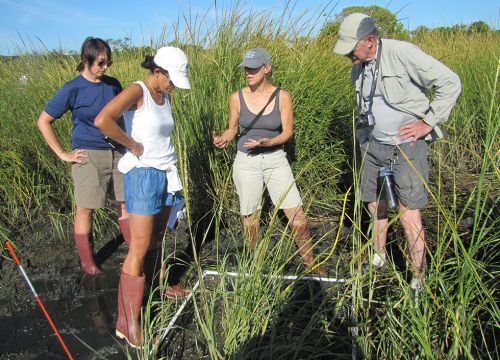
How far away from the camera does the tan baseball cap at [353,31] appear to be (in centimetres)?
244

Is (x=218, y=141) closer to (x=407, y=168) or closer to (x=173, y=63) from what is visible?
(x=173, y=63)

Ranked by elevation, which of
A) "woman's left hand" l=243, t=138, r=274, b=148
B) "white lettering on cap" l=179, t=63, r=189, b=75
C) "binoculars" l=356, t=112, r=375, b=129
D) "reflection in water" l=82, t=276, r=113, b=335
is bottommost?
"reflection in water" l=82, t=276, r=113, b=335

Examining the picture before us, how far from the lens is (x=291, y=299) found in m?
2.29

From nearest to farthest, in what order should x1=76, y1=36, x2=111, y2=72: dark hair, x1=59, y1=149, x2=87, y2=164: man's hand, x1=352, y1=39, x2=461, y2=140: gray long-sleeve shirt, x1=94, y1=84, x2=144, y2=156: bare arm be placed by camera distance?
x1=94, y1=84, x2=144, y2=156: bare arm < x1=352, y1=39, x2=461, y2=140: gray long-sleeve shirt < x1=76, y1=36, x2=111, y2=72: dark hair < x1=59, y1=149, x2=87, y2=164: man's hand

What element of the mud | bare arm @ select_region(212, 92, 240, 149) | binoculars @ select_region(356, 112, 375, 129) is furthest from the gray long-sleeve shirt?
the mud

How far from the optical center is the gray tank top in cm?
295

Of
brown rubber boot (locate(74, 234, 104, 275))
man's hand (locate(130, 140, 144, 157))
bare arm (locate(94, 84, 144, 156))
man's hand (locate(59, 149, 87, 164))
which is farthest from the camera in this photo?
brown rubber boot (locate(74, 234, 104, 275))

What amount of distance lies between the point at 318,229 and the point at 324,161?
62 cm

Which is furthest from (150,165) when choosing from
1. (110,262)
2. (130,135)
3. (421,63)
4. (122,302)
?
(421,63)

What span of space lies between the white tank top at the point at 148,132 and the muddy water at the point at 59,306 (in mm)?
994

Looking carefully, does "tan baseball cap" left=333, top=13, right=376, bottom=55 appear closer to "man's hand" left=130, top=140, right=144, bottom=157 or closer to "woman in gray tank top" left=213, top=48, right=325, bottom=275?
"woman in gray tank top" left=213, top=48, right=325, bottom=275

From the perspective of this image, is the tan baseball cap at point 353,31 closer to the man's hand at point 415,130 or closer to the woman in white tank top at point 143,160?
the man's hand at point 415,130

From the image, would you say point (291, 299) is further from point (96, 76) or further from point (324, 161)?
point (96, 76)

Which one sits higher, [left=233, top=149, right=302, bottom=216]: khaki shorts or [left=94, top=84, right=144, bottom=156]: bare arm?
[left=94, top=84, right=144, bottom=156]: bare arm
